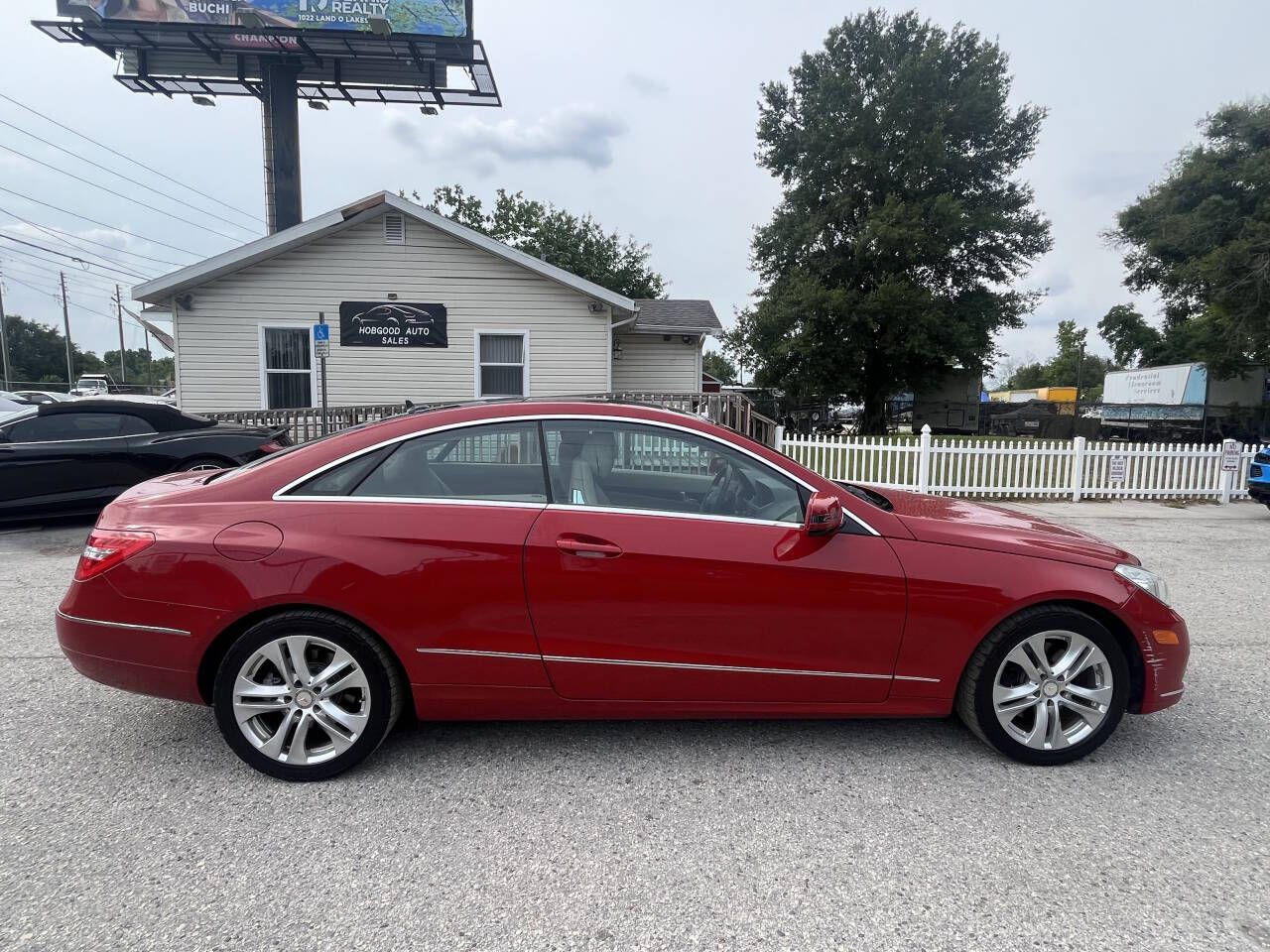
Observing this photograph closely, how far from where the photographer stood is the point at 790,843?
254cm

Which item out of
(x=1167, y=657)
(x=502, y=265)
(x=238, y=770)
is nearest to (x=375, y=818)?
(x=238, y=770)

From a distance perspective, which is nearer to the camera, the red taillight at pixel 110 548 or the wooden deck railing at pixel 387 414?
the red taillight at pixel 110 548

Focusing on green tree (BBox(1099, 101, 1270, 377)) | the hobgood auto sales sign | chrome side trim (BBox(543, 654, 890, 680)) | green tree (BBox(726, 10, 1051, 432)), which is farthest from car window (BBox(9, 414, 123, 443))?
green tree (BBox(1099, 101, 1270, 377))

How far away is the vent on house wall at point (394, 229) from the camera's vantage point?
13.2 meters

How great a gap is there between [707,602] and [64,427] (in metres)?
8.47

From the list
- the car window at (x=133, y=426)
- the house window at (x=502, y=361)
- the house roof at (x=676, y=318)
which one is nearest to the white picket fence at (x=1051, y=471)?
the house window at (x=502, y=361)

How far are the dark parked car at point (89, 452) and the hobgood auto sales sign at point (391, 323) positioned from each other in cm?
534

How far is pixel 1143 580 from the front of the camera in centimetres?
309

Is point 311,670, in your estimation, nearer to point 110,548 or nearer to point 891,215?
point 110,548

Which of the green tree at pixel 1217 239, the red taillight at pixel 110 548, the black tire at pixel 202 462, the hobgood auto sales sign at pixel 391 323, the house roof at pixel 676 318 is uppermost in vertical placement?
the green tree at pixel 1217 239

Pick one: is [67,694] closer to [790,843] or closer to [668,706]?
[668,706]

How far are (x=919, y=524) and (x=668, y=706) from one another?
132 centimetres

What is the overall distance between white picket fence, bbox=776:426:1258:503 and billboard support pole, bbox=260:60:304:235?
17256 millimetres

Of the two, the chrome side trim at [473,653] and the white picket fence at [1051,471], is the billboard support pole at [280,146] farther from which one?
the chrome side trim at [473,653]
